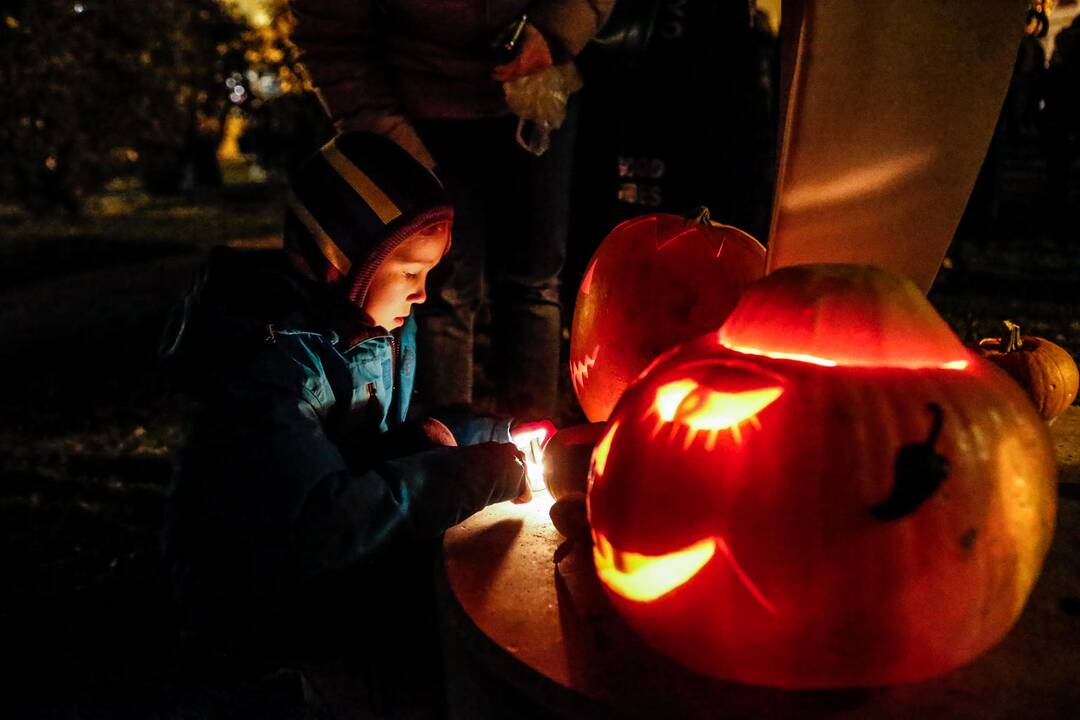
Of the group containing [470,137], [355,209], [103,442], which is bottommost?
[103,442]

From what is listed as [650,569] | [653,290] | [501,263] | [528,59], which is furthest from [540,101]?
[650,569]

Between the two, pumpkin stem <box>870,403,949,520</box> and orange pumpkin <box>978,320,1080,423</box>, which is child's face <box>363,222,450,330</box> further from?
orange pumpkin <box>978,320,1080,423</box>

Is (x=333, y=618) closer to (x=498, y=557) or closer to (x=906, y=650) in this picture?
(x=498, y=557)

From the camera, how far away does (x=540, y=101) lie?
107 inches

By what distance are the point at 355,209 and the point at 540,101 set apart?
2.98 ft

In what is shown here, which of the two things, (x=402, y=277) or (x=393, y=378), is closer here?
(x=402, y=277)

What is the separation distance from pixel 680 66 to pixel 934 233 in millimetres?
2475

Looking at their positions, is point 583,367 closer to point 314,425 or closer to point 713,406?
point 314,425

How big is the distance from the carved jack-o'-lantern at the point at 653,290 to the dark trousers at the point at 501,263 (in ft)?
2.55

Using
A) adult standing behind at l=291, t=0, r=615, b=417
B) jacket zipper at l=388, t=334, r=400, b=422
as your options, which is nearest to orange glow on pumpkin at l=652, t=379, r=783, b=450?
jacket zipper at l=388, t=334, r=400, b=422

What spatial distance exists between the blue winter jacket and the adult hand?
107cm

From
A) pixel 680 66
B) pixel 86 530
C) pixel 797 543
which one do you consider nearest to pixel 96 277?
pixel 86 530

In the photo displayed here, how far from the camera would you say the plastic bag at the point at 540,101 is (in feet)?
8.87

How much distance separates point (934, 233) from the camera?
5.42ft
